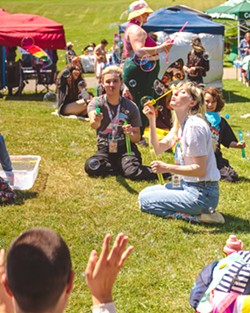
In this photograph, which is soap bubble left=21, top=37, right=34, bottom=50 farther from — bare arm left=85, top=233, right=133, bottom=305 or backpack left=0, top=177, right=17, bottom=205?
bare arm left=85, top=233, right=133, bottom=305

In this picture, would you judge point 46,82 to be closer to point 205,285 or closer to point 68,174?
point 68,174

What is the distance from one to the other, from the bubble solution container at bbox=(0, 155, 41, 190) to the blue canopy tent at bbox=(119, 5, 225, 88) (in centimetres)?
692

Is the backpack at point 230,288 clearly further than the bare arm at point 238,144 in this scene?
No

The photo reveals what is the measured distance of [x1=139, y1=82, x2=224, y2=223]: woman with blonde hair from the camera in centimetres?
550

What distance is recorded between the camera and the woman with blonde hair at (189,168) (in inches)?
216

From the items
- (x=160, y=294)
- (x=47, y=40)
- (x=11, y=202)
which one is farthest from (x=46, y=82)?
(x=160, y=294)

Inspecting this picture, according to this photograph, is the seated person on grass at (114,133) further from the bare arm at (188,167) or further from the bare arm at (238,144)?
the bare arm at (188,167)

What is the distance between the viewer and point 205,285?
11.9 ft

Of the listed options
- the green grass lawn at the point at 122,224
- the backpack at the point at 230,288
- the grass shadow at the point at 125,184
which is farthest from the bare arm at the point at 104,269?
the grass shadow at the point at 125,184

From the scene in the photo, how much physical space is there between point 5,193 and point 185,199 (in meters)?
1.75

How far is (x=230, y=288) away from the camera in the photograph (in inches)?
123

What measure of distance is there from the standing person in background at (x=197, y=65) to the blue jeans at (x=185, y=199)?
6.21 meters

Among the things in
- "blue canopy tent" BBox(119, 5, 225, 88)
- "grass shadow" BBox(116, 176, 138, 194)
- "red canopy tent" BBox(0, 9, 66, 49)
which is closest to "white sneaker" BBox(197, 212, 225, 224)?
"grass shadow" BBox(116, 176, 138, 194)

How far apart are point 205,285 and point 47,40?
11795mm
